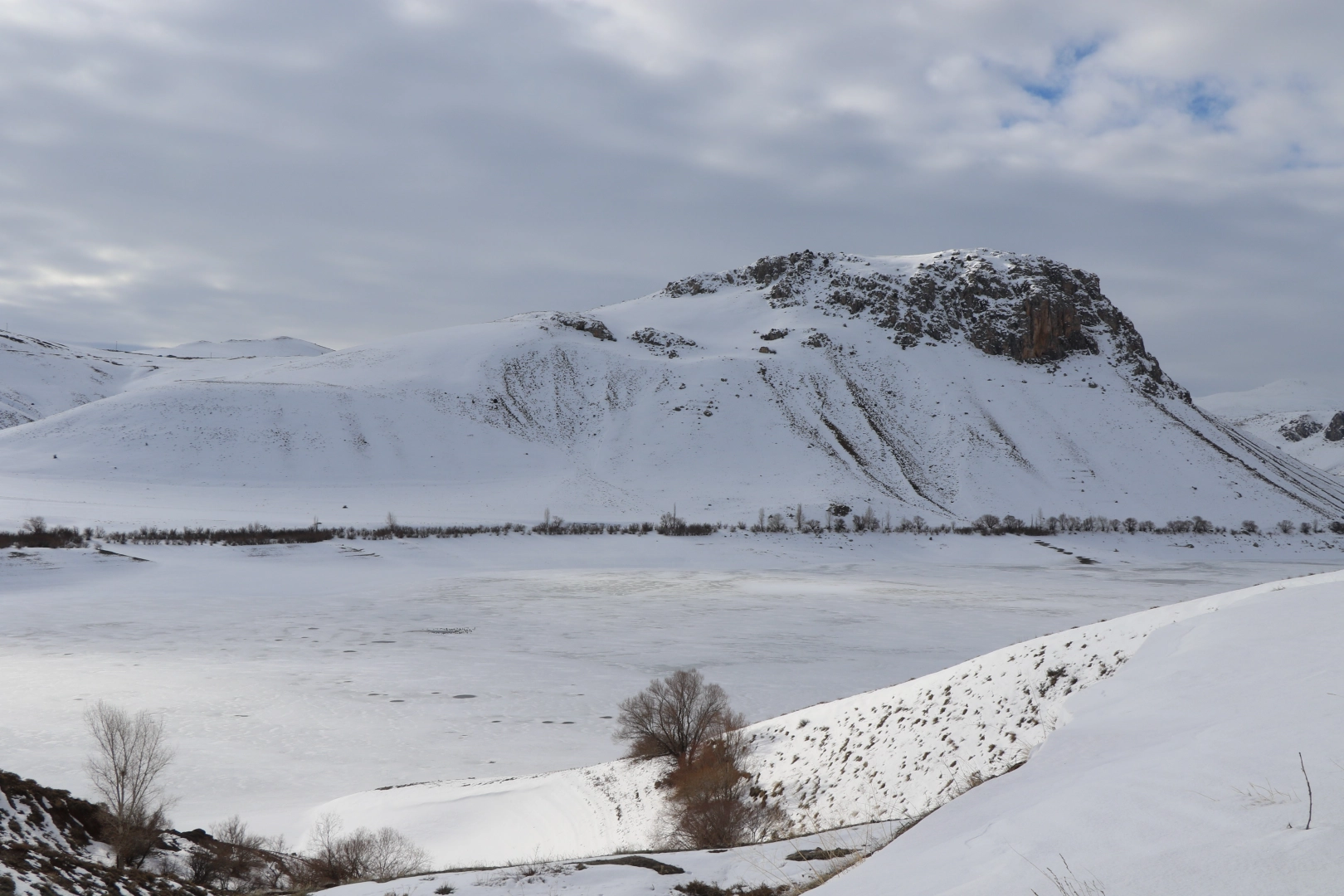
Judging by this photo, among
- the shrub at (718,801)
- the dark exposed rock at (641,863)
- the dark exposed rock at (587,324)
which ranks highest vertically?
the dark exposed rock at (587,324)

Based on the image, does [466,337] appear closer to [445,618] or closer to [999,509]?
[999,509]

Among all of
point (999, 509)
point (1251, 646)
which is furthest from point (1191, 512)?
point (1251, 646)

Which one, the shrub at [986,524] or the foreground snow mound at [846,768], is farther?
the shrub at [986,524]

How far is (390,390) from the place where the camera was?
128 metres

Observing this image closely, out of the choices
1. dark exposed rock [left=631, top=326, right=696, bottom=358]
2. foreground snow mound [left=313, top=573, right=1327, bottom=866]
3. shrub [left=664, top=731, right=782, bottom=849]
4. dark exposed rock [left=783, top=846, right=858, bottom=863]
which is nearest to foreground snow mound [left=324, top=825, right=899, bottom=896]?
dark exposed rock [left=783, top=846, right=858, bottom=863]

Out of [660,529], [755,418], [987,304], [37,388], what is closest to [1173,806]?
[660,529]

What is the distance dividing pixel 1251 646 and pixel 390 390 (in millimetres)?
130983

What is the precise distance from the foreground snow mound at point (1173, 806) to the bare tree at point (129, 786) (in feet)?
47.4

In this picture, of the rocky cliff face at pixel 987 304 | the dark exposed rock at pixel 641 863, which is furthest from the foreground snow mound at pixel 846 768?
the rocky cliff face at pixel 987 304

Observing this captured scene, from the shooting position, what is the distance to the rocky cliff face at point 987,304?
515 feet

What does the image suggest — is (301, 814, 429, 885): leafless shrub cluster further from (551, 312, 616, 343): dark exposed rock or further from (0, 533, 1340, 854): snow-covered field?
(551, 312, 616, 343): dark exposed rock

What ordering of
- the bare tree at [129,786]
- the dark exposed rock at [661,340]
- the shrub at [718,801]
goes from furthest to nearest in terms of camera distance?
the dark exposed rock at [661,340]
the shrub at [718,801]
the bare tree at [129,786]

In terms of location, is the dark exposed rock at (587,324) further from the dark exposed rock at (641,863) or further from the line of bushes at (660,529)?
the dark exposed rock at (641,863)

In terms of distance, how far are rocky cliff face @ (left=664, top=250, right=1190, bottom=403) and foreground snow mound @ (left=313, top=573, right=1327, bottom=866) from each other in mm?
147154
